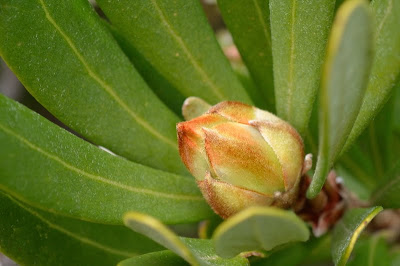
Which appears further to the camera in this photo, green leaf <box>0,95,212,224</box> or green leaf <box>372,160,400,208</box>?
green leaf <box>372,160,400,208</box>

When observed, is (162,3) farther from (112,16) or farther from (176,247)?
(176,247)

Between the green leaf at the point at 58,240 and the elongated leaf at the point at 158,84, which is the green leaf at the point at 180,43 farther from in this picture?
the green leaf at the point at 58,240

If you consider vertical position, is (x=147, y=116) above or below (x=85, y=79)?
below

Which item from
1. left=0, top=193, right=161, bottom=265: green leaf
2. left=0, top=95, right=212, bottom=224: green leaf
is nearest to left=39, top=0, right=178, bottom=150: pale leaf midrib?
left=0, top=95, right=212, bottom=224: green leaf

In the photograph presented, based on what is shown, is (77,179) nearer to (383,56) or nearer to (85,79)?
(85,79)

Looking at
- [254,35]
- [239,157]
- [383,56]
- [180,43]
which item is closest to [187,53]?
[180,43]

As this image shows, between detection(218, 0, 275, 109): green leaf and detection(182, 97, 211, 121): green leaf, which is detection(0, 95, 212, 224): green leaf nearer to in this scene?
detection(182, 97, 211, 121): green leaf

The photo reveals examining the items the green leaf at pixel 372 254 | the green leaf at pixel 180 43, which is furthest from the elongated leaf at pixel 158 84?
the green leaf at pixel 372 254
